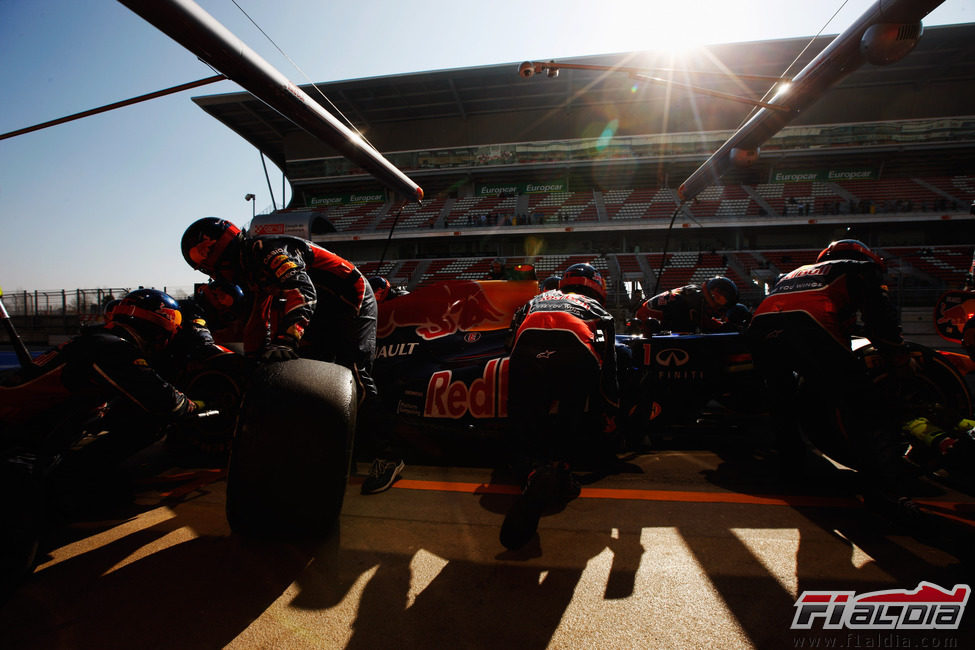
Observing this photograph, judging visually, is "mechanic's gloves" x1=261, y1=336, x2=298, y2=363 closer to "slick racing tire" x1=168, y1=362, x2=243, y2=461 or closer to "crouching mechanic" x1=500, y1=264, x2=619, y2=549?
"crouching mechanic" x1=500, y1=264, x2=619, y2=549

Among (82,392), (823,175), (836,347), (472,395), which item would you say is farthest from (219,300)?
(823,175)

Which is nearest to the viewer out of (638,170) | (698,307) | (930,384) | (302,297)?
(302,297)

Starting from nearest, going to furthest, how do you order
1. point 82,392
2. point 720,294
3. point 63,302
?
point 82,392
point 720,294
point 63,302

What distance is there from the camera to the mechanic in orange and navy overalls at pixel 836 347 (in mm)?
2232

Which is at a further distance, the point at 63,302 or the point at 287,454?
the point at 63,302

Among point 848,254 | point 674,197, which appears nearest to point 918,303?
point 674,197

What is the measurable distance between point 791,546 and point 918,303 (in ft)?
50.5

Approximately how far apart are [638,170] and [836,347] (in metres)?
24.3

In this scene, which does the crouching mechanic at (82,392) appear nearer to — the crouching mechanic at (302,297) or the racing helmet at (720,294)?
the crouching mechanic at (302,297)

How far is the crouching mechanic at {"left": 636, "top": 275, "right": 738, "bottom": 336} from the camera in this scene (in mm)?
3914

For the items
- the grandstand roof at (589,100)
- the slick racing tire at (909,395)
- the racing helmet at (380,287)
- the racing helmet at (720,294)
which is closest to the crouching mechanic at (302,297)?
the racing helmet at (380,287)

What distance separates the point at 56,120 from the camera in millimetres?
3072

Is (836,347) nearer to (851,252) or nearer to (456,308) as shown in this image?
(851,252)

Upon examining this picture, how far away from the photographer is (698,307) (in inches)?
162
